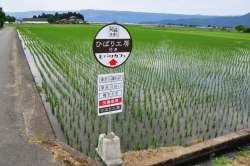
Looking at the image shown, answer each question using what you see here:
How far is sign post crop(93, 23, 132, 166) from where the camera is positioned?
2.91 m

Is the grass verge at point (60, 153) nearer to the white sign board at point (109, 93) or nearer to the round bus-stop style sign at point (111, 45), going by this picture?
the white sign board at point (109, 93)

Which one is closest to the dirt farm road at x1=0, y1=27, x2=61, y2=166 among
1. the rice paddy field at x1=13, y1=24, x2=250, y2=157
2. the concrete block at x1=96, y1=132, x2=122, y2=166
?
the rice paddy field at x1=13, y1=24, x2=250, y2=157

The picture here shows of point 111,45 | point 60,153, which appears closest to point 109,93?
point 111,45

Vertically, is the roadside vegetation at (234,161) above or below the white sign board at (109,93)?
below

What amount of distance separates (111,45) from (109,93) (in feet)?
2.04

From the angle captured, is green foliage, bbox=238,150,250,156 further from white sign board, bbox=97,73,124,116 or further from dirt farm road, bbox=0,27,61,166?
dirt farm road, bbox=0,27,61,166

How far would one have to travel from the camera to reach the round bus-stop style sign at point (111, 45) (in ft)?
9.45

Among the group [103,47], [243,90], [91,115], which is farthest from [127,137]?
[243,90]

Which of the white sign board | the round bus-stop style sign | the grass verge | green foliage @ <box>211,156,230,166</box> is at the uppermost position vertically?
the round bus-stop style sign

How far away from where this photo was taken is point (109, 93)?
124 inches

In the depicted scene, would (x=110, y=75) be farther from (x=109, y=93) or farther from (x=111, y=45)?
(x=111, y=45)

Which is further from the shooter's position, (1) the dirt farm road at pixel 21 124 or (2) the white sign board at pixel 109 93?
(1) the dirt farm road at pixel 21 124

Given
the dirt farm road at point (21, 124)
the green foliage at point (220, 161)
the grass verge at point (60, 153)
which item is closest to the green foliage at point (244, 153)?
the green foliage at point (220, 161)

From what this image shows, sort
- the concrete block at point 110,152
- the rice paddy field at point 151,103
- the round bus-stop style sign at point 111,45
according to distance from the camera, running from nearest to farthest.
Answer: the round bus-stop style sign at point 111,45
the concrete block at point 110,152
the rice paddy field at point 151,103
